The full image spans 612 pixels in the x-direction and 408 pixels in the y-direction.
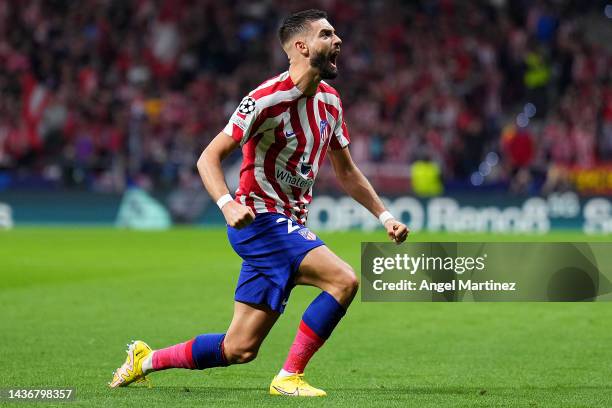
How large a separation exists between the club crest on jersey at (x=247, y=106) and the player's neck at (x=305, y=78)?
0.29 meters

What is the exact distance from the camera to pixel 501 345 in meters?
9.04

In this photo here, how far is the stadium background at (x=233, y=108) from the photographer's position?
68.4ft

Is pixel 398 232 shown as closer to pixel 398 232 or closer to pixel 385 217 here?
pixel 398 232

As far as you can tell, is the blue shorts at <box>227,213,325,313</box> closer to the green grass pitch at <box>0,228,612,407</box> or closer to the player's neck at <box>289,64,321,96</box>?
the green grass pitch at <box>0,228,612,407</box>

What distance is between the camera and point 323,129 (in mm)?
6355

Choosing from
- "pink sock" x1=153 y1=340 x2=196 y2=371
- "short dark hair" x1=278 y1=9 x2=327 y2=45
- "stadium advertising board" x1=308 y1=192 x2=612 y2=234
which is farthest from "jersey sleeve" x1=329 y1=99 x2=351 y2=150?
"stadium advertising board" x1=308 y1=192 x2=612 y2=234

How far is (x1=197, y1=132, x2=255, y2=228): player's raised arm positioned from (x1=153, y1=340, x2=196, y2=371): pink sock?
0.97 metres

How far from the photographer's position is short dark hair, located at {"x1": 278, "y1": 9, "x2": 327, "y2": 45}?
6.23 m

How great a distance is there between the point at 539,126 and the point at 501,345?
1562cm

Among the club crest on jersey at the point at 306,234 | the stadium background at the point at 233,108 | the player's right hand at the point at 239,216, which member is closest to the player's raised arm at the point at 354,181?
the club crest on jersey at the point at 306,234

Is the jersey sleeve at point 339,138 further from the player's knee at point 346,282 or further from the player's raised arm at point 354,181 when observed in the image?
the player's knee at point 346,282

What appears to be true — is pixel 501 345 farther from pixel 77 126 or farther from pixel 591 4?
pixel 591 4

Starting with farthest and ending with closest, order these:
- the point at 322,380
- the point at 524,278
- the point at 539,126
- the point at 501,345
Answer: the point at 539,126 → the point at 501,345 → the point at 322,380 → the point at 524,278

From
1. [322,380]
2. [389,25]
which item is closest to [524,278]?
[322,380]
